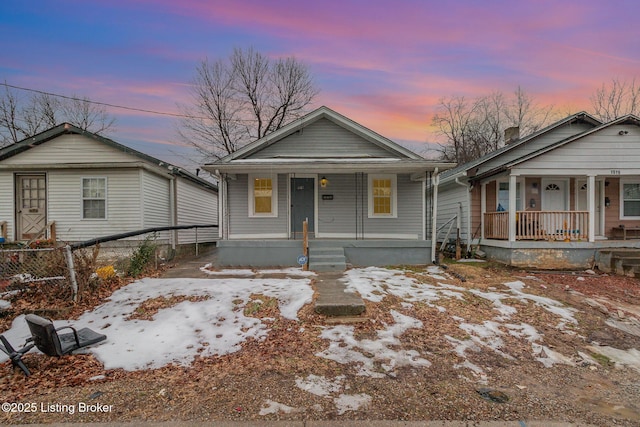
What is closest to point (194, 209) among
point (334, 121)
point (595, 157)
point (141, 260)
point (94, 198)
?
point (94, 198)

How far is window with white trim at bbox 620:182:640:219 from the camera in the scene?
1209 centimetres

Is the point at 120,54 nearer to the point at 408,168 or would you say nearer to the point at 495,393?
→ the point at 408,168

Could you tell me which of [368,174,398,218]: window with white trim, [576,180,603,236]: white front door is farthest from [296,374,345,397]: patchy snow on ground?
[576,180,603,236]: white front door

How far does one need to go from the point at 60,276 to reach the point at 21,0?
413 inches

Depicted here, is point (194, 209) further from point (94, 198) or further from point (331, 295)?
point (331, 295)

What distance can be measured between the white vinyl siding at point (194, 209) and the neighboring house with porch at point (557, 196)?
39.5 feet

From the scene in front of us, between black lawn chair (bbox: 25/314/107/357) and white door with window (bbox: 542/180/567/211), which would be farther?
white door with window (bbox: 542/180/567/211)

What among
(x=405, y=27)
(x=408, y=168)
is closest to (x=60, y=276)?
(x=408, y=168)

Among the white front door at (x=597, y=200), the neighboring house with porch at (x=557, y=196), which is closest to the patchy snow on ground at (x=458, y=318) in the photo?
the neighboring house with porch at (x=557, y=196)

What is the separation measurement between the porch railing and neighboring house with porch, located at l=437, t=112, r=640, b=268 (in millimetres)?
26

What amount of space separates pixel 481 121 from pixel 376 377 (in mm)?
35005

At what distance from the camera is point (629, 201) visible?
12086 mm

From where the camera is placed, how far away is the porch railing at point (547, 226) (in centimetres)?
1034

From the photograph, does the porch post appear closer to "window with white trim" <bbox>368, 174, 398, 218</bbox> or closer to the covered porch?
the covered porch
